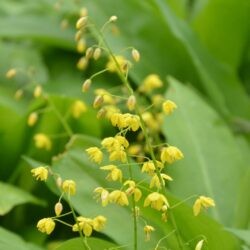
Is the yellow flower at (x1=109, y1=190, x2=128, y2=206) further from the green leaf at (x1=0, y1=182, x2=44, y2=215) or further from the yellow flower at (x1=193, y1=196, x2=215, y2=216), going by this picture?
the green leaf at (x1=0, y1=182, x2=44, y2=215)

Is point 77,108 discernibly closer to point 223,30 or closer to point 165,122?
point 165,122

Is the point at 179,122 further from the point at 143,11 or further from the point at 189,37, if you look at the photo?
the point at 143,11

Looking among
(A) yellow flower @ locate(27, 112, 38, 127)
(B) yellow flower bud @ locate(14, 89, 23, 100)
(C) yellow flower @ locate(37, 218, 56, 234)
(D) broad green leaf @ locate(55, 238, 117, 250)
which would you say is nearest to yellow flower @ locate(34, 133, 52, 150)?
(A) yellow flower @ locate(27, 112, 38, 127)

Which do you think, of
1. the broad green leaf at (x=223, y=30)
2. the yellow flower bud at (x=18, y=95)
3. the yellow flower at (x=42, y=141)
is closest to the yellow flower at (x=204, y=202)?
the yellow flower at (x=42, y=141)

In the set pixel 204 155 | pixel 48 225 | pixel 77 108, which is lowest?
pixel 204 155

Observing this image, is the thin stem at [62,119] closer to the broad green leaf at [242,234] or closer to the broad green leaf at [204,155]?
the broad green leaf at [204,155]

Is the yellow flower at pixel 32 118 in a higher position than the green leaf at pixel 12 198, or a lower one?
higher

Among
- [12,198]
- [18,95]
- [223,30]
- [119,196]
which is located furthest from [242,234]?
[223,30]
